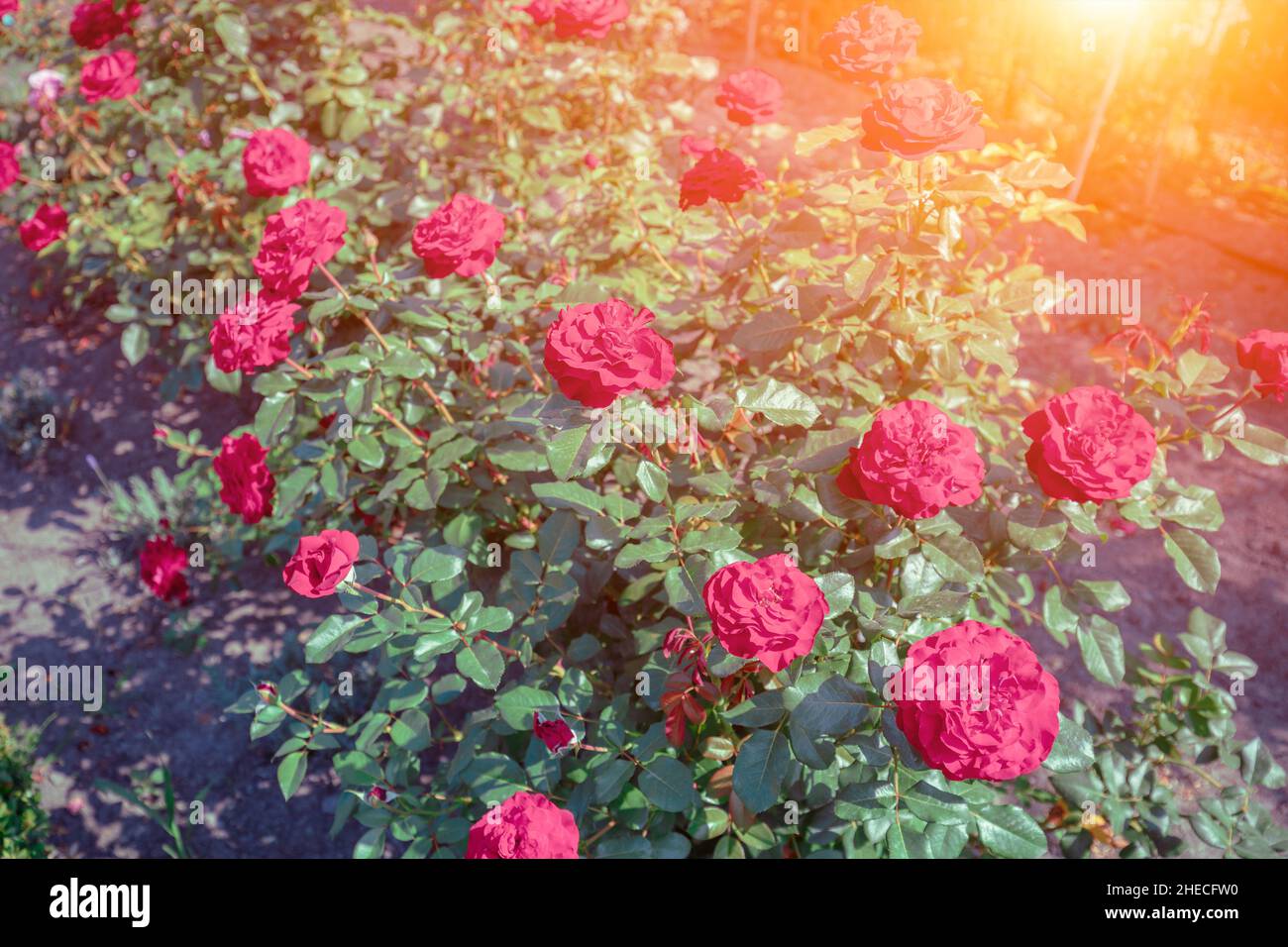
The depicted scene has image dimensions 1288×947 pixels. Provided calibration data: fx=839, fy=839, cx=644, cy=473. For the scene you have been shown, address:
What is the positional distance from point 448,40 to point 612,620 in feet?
8.97

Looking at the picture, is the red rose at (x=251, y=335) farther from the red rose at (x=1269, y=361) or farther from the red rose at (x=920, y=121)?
the red rose at (x=1269, y=361)

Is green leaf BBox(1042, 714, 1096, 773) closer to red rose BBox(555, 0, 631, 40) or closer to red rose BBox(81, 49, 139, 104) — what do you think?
red rose BBox(555, 0, 631, 40)

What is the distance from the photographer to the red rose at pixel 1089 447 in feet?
5.02

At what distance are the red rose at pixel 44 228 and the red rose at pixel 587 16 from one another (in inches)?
82.9

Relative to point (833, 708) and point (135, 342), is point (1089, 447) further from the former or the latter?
point (135, 342)

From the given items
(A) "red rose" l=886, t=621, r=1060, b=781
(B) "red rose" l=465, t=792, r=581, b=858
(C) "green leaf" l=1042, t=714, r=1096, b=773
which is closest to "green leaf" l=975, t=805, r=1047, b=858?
(C) "green leaf" l=1042, t=714, r=1096, b=773

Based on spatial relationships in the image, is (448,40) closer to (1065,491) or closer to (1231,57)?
(1065,491)

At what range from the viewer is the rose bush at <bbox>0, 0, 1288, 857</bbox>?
5.07ft

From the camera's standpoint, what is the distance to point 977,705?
1307 millimetres

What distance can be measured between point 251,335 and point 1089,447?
1787 millimetres

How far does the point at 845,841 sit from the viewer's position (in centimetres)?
193

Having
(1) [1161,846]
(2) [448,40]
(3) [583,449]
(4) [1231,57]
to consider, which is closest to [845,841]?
(1) [1161,846]

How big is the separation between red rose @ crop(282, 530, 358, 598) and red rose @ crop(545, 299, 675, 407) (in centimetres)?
56

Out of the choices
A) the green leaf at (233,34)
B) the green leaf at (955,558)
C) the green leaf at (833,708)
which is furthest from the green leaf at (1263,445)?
→ the green leaf at (233,34)
